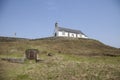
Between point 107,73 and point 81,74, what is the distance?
2769 mm

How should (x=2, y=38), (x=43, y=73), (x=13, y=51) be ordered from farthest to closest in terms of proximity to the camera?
(x=2, y=38), (x=13, y=51), (x=43, y=73)

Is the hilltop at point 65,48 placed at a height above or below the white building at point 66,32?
below

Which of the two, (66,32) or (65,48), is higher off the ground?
(66,32)

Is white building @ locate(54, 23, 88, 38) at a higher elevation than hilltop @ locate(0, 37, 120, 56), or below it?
higher

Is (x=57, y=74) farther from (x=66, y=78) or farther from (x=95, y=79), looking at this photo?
(x=95, y=79)

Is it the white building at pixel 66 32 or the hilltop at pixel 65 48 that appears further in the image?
the white building at pixel 66 32

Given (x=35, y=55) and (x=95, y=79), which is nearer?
(x=95, y=79)

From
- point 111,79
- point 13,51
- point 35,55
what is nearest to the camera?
point 111,79

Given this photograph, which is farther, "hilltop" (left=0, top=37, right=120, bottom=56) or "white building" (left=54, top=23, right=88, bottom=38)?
"white building" (left=54, top=23, right=88, bottom=38)

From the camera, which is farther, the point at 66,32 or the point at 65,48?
the point at 66,32

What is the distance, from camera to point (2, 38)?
62812 millimetres

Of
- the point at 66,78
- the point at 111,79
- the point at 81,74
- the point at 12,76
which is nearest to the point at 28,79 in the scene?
the point at 12,76

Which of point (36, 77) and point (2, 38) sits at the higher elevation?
point (2, 38)

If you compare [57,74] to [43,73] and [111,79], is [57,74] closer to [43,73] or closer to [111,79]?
[43,73]
